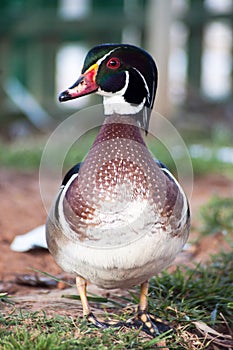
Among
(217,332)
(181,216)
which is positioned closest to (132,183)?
(181,216)

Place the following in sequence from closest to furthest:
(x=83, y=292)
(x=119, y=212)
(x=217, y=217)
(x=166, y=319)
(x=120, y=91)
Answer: (x=119, y=212) → (x=120, y=91) → (x=83, y=292) → (x=166, y=319) → (x=217, y=217)

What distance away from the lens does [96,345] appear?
2221 mm

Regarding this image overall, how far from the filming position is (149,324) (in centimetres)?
249

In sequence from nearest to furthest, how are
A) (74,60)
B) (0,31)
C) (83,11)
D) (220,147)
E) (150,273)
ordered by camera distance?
1. (150,273)
2. (220,147)
3. (0,31)
4. (83,11)
5. (74,60)

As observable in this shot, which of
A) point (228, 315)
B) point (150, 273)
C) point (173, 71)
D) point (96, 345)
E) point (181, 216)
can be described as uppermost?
point (181, 216)

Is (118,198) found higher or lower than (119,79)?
lower

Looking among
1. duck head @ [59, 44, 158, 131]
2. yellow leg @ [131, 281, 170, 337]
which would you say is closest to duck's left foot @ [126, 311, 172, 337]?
yellow leg @ [131, 281, 170, 337]


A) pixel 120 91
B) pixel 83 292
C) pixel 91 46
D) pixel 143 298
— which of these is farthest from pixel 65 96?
pixel 91 46

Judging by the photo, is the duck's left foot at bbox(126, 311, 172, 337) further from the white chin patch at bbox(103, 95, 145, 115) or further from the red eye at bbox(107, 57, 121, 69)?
the red eye at bbox(107, 57, 121, 69)

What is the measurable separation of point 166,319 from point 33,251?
1192 millimetres

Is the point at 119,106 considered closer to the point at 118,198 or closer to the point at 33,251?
the point at 118,198

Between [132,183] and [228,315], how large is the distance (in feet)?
2.78

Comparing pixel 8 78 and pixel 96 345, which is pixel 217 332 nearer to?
pixel 96 345

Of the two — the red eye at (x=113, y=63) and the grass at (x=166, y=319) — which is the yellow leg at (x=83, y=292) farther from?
the red eye at (x=113, y=63)
